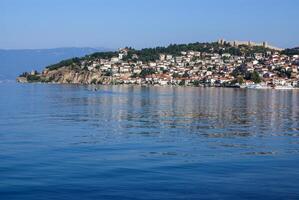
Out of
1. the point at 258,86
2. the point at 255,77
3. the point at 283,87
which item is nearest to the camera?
the point at 283,87

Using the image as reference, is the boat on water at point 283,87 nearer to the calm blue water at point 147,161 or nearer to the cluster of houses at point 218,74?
the cluster of houses at point 218,74

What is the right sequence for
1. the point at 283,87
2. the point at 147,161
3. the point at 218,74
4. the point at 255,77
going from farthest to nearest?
the point at 218,74 < the point at 255,77 < the point at 283,87 < the point at 147,161

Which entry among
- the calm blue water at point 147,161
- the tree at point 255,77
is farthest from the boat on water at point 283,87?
the calm blue water at point 147,161

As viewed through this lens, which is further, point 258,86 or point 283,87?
point 258,86

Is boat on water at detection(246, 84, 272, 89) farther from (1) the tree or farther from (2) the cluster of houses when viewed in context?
(1) the tree

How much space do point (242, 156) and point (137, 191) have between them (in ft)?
23.9

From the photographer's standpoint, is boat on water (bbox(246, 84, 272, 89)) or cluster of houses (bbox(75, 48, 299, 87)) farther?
cluster of houses (bbox(75, 48, 299, 87))

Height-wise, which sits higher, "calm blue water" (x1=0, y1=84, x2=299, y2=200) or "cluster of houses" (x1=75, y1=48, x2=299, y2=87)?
"cluster of houses" (x1=75, y1=48, x2=299, y2=87)

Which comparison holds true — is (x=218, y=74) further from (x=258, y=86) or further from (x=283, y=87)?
(x=283, y=87)

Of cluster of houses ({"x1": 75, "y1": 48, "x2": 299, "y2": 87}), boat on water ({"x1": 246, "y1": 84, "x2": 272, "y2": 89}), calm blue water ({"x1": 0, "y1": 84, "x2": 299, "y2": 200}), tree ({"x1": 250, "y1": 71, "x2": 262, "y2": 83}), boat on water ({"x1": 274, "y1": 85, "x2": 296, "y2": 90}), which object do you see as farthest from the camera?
cluster of houses ({"x1": 75, "y1": 48, "x2": 299, "y2": 87})

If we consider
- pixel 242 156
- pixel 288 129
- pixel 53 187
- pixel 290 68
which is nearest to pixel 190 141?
pixel 242 156

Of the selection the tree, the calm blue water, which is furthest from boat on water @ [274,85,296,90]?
the calm blue water

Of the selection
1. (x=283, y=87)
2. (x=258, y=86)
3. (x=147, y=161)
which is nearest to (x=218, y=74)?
(x=258, y=86)

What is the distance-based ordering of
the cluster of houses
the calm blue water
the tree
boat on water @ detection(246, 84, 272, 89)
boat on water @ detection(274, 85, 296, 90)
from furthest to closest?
the cluster of houses → the tree → boat on water @ detection(246, 84, 272, 89) → boat on water @ detection(274, 85, 296, 90) → the calm blue water
